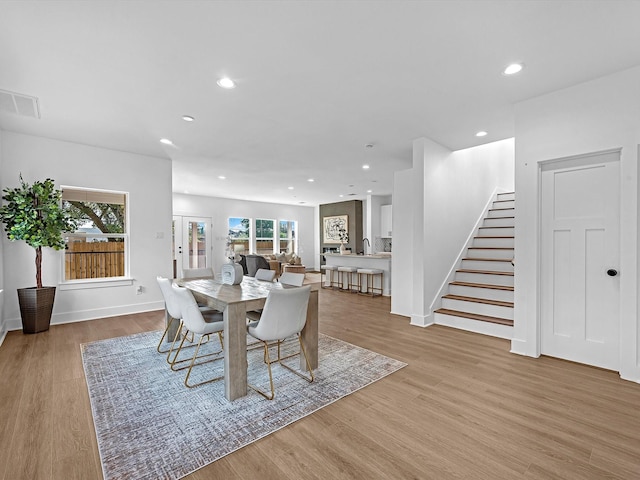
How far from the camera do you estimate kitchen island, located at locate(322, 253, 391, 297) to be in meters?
6.95

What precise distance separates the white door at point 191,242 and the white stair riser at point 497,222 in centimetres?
806

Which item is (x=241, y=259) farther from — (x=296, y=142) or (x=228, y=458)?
(x=228, y=458)

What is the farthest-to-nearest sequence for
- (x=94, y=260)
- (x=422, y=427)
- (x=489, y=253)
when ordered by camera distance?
1. (x=489, y=253)
2. (x=94, y=260)
3. (x=422, y=427)

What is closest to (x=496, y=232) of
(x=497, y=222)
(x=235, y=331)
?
(x=497, y=222)

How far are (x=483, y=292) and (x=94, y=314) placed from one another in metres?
5.97

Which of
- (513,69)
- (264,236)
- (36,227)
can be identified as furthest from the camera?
(264,236)

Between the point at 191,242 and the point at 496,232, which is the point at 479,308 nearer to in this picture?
the point at 496,232

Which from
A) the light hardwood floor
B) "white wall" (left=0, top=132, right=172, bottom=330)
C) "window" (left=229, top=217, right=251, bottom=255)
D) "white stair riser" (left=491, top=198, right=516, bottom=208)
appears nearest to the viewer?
the light hardwood floor

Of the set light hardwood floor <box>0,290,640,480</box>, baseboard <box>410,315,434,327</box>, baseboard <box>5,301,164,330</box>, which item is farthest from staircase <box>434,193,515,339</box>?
baseboard <box>5,301,164,330</box>

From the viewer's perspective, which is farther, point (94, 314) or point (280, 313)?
point (94, 314)

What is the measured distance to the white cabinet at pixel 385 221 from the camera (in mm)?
10516

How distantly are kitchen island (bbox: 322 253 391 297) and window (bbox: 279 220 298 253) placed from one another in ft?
13.3

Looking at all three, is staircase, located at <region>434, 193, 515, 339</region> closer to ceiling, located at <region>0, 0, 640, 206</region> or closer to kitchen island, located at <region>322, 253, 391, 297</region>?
ceiling, located at <region>0, 0, 640, 206</region>

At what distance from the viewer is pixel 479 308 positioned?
13.9 ft
